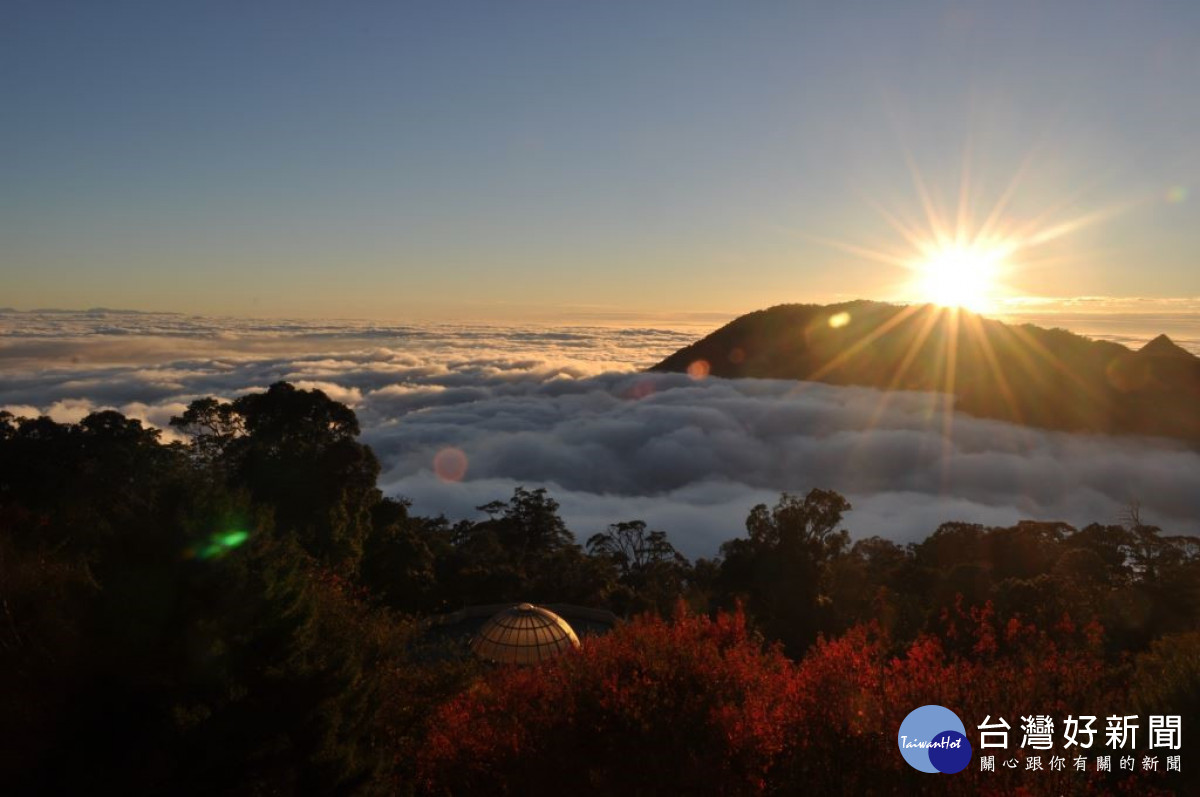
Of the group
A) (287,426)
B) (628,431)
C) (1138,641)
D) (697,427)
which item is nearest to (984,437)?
(697,427)

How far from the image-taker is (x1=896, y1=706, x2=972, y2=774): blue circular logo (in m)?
11.9

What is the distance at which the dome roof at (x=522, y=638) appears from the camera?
81.4 ft

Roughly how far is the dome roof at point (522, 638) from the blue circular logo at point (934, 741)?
13610mm

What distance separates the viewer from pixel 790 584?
1527 inches

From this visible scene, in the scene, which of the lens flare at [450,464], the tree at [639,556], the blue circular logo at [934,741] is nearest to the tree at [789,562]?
the tree at [639,556]

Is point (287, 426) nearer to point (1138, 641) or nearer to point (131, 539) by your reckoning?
point (131, 539)

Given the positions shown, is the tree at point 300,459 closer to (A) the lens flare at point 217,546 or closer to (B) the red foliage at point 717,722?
(B) the red foliage at point 717,722

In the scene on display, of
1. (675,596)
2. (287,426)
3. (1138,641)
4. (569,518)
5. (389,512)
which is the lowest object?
(569,518)

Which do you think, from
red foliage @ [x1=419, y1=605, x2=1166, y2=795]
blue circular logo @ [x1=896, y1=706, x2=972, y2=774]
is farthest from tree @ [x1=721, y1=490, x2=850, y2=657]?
blue circular logo @ [x1=896, y1=706, x2=972, y2=774]

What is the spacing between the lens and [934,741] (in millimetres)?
12328

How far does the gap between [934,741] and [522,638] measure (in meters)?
15.5

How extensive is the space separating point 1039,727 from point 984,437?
638 feet

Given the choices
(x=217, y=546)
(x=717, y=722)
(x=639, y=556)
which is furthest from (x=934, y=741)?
(x=639, y=556)

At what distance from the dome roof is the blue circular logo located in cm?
1361
